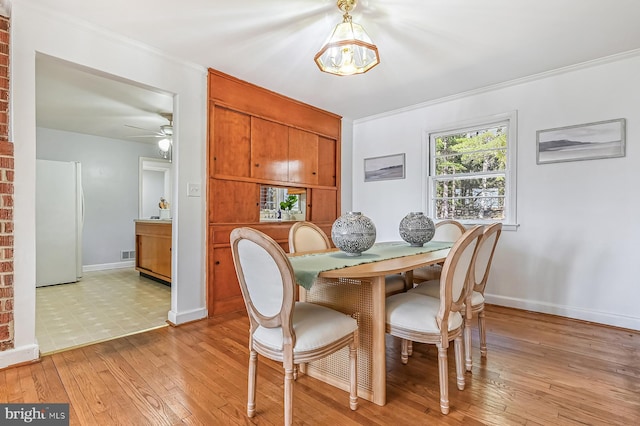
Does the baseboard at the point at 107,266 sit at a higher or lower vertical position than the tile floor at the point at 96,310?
higher

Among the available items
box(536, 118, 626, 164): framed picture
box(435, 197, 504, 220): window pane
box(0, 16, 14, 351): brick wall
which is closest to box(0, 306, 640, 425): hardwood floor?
box(0, 16, 14, 351): brick wall

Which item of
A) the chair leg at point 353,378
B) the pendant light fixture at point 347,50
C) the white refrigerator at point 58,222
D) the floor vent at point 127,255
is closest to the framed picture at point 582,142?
the pendant light fixture at point 347,50

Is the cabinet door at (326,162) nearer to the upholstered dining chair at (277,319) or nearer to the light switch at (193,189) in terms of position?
the light switch at (193,189)

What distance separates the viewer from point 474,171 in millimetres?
3635

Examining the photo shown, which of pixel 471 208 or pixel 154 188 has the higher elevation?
pixel 154 188

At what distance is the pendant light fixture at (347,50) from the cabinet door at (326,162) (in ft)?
6.81

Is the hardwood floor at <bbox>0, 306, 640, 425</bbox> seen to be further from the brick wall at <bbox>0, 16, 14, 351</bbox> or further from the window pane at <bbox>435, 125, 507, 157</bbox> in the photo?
the window pane at <bbox>435, 125, 507, 157</bbox>

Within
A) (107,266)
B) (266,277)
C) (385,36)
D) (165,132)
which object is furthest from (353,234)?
(107,266)

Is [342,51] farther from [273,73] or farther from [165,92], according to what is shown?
[165,92]

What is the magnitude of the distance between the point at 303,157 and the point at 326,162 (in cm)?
48

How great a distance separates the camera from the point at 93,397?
66.1 inches

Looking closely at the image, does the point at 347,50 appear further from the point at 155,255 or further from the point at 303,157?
the point at 155,255

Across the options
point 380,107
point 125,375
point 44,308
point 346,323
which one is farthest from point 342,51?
point 44,308

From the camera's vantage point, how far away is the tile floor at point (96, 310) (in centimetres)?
251
